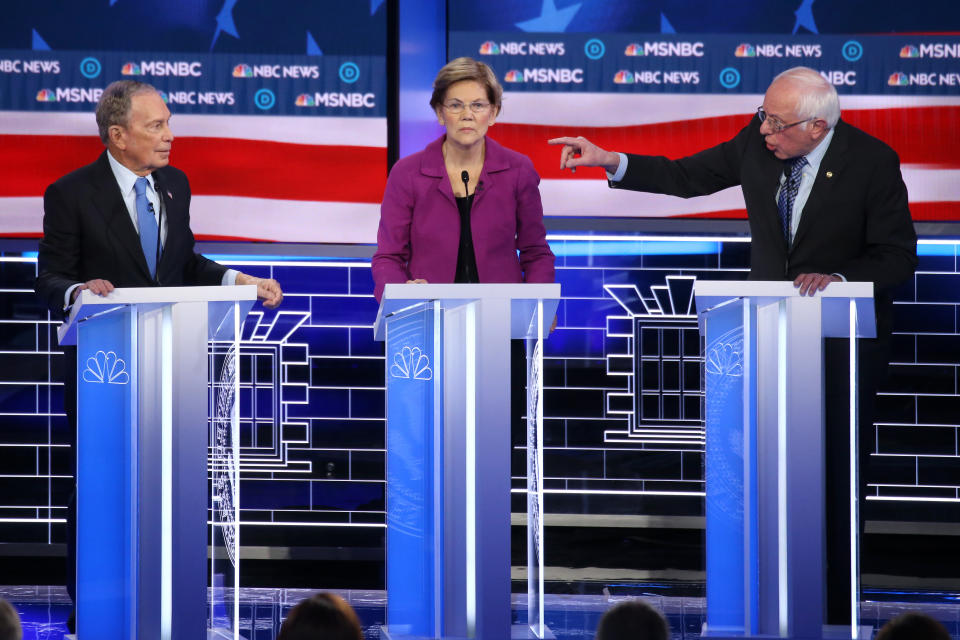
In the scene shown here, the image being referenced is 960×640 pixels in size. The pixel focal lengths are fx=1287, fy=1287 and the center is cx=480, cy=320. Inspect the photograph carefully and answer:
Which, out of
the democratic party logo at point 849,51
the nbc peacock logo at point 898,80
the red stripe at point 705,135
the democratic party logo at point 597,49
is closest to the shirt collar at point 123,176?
the red stripe at point 705,135

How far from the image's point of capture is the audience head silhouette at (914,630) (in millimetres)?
1875

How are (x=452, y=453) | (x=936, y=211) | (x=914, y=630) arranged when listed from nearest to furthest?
(x=914, y=630), (x=452, y=453), (x=936, y=211)

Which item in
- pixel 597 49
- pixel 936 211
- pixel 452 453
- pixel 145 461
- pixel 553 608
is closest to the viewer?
pixel 145 461

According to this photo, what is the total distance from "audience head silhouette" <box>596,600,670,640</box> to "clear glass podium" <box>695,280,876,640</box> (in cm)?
114

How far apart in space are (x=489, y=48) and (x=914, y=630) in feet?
12.4

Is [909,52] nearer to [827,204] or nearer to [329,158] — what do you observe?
[827,204]

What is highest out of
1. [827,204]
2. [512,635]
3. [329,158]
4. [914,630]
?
[329,158]

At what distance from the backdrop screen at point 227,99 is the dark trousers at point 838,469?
247 cm

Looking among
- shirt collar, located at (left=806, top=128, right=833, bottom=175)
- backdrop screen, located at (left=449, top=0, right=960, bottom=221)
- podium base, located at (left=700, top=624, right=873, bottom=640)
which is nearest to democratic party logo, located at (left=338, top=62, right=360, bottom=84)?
backdrop screen, located at (left=449, top=0, right=960, bottom=221)

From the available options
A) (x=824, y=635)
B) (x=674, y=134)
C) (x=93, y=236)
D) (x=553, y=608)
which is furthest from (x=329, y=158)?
(x=824, y=635)

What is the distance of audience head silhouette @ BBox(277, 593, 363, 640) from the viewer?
1.89 meters

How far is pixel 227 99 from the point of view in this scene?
17.4 feet

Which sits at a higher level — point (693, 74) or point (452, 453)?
point (693, 74)

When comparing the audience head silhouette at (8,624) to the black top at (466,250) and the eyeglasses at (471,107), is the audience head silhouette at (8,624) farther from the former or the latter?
the eyeglasses at (471,107)
